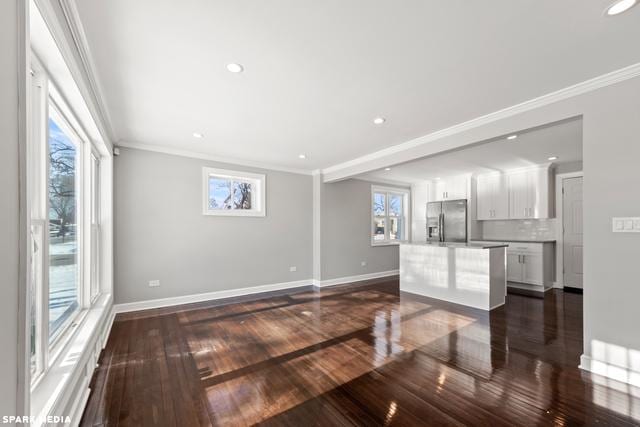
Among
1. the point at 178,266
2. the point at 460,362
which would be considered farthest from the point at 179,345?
the point at 460,362

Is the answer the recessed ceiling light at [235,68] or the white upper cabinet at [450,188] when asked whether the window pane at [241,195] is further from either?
the white upper cabinet at [450,188]

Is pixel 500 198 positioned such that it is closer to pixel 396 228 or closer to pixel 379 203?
pixel 396 228

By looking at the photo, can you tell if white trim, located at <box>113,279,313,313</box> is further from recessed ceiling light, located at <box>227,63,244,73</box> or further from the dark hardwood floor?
recessed ceiling light, located at <box>227,63,244,73</box>

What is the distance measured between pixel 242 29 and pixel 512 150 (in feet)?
14.7

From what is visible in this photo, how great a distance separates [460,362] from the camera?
249 cm

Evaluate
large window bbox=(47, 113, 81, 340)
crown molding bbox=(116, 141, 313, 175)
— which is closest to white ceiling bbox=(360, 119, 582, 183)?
crown molding bbox=(116, 141, 313, 175)

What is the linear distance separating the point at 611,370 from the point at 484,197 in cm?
473

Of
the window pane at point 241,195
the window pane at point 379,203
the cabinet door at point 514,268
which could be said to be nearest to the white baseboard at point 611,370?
the cabinet door at point 514,268

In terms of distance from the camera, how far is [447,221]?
6.63 metres

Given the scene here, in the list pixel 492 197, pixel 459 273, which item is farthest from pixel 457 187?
pixel 459 273

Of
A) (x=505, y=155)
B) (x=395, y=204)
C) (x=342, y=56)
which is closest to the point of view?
(x=342, y=56)

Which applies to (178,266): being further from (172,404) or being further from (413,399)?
(413,399)

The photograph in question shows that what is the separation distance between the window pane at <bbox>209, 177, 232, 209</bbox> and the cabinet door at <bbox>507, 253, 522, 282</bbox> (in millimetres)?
5906

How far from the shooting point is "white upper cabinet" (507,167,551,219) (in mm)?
5412
